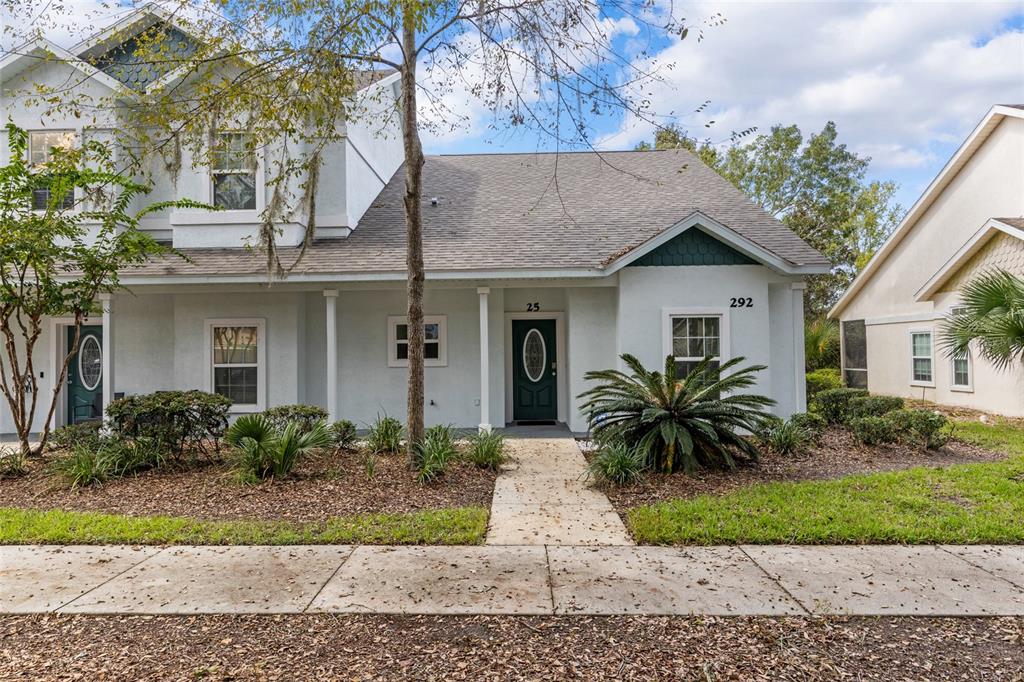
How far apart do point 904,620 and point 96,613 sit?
515 centimetres

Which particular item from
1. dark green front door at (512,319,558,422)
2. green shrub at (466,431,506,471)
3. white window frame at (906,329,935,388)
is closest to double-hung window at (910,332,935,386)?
white window frame at (906,329,935,388)

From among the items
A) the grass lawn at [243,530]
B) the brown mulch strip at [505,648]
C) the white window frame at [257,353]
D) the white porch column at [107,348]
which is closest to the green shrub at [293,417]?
the white window frame at [257,353]

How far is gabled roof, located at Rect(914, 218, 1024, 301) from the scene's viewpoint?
463 inches

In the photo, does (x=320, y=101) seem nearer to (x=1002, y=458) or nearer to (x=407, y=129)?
(x=407, y=129)

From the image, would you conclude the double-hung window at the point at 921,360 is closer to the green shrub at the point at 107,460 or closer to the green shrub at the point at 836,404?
the green shrub at the point at 836,404

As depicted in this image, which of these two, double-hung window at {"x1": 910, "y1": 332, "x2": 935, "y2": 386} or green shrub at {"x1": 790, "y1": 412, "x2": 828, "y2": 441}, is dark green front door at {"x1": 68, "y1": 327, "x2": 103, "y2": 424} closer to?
green shrub at {"x1": 790, "y1": 412, "x2": 828, "y2": 441}

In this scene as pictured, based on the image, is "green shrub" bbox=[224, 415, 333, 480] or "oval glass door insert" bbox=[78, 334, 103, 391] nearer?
"green shrub" bbox=[224, 415, 333, 480]

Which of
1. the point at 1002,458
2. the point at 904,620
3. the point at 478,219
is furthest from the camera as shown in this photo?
the point at 478,219

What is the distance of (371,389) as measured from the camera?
38.7 feet

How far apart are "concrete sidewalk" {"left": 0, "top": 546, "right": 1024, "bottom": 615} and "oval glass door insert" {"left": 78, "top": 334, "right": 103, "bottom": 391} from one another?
24.5 ft

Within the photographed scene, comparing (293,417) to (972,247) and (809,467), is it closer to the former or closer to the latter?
(809,467)

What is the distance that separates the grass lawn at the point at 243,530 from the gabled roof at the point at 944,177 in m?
16.1

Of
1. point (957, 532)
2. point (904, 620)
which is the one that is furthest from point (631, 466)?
point (904, 620)

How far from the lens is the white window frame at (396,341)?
11.8 metres
